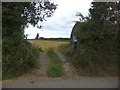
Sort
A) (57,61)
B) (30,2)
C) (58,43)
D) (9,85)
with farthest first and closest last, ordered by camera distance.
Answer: (58,43), (30,2), (57,61), (9,85)

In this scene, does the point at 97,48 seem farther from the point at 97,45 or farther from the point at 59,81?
the point at 59,81

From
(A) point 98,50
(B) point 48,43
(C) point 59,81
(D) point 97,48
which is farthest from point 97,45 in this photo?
(B) point 48,43

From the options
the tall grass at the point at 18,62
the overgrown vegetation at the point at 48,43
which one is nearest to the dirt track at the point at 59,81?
the tall grass at the point at 18,62

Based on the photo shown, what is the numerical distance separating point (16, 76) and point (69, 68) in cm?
308

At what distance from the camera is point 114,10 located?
15641 mm

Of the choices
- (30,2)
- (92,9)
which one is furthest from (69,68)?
(30,2)

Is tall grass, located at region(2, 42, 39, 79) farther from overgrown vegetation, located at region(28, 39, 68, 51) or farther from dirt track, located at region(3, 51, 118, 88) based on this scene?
overgrown vegetation, located at region(28, 39, 68, 51)

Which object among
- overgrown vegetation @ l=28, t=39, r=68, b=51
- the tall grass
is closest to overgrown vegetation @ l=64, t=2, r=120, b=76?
the tall grass

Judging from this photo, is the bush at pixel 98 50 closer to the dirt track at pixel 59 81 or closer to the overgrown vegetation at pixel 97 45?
the overgrown vegetation at pixel 97 45

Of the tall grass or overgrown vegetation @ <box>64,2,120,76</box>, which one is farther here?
overgrown vegetation @ <box>64,2,120,76</box>

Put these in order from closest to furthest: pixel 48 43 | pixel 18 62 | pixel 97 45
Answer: pixel 18 62
pixel 97 45
pixel 48 43

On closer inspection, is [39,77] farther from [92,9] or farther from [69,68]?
[92,9]

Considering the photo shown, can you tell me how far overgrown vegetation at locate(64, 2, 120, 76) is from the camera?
14.7m

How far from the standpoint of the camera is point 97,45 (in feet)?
49.0
